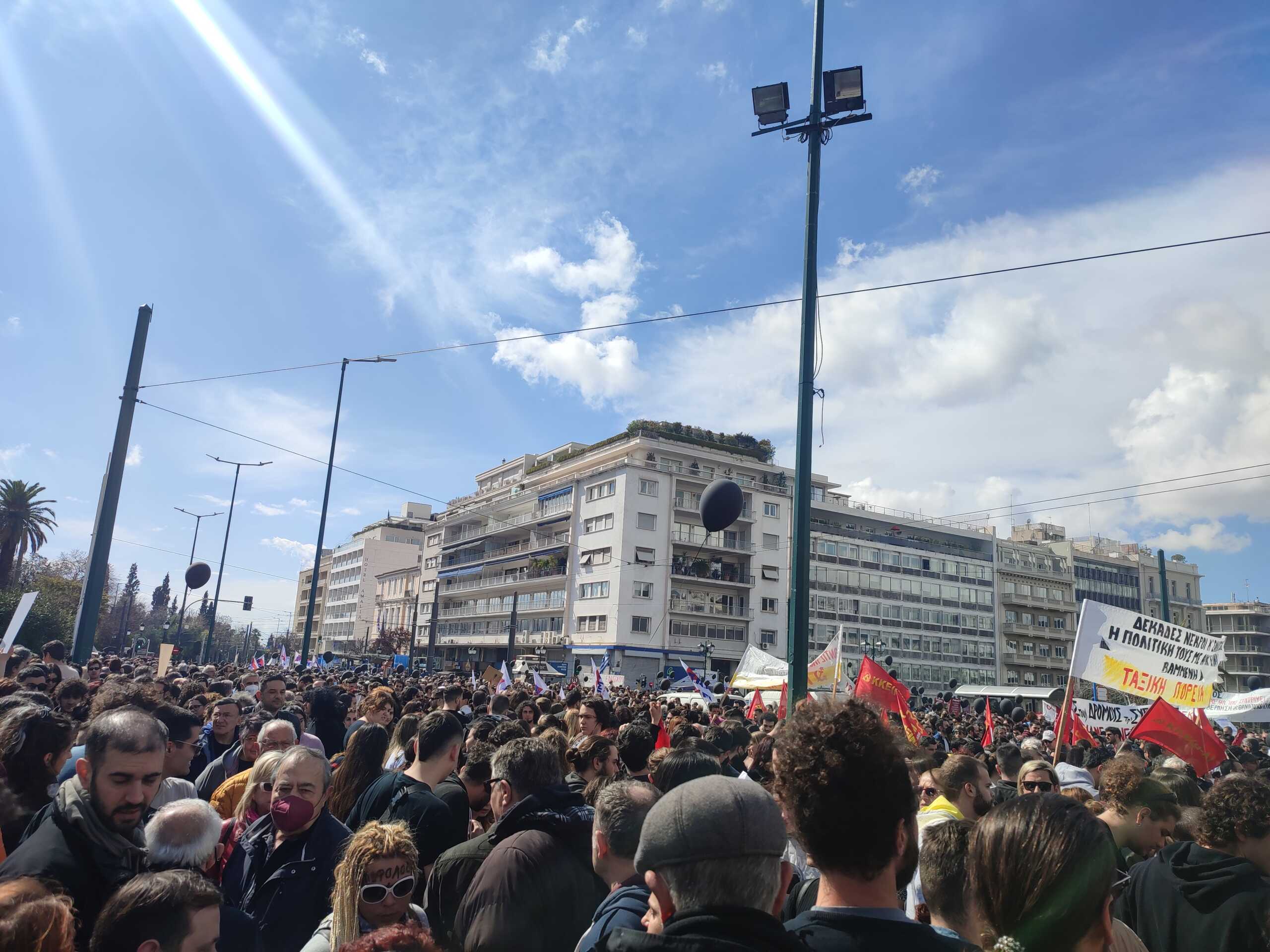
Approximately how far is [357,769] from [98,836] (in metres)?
2.09

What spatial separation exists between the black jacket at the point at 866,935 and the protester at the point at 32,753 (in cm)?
359

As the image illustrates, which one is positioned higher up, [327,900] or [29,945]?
[29,945]

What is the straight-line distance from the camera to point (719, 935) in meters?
1.86

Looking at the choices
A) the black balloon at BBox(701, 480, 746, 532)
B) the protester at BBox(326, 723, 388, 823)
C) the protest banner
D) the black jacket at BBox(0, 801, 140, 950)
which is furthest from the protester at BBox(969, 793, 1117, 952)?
the black balloon at BBox(701, 480, 746, 532)

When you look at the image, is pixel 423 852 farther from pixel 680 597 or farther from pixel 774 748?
pixel 680 597

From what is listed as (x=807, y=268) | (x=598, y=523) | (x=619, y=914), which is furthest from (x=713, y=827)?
(x=598, y=523)

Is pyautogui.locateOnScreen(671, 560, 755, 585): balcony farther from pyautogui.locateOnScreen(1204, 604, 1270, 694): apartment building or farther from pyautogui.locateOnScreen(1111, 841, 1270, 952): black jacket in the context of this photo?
pyautogui.locateOnScreen(1204, 604, 1270, 694): apartment building

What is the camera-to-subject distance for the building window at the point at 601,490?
59094 millimetres

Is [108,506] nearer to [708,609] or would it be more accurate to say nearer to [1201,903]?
[1201,903]

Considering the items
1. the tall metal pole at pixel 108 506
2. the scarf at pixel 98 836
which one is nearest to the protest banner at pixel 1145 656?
the scarf at pixel 98 836

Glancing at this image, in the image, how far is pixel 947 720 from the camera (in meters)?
18.0

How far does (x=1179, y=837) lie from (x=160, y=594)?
13731 cm

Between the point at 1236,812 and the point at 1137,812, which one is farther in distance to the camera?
the point at 1137,812

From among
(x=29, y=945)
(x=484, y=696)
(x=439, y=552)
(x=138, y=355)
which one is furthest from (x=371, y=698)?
(x=439, y=552)
